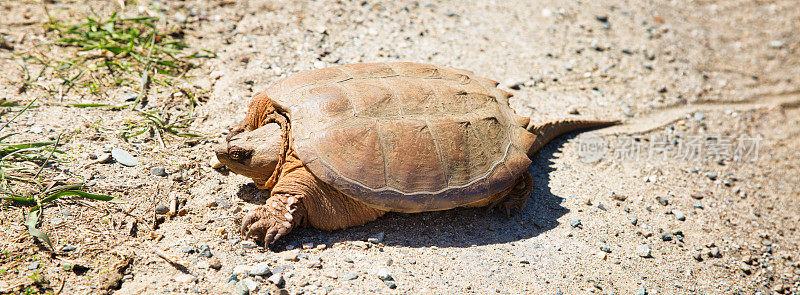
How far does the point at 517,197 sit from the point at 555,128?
106 cm

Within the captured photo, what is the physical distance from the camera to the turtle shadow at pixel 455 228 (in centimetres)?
329

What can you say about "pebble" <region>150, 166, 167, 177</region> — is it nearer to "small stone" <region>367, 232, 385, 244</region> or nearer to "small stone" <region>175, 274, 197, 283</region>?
"small stone" <region>175, 274, 197, 283</region>

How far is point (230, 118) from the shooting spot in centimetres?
405

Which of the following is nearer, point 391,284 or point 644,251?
point 391,284

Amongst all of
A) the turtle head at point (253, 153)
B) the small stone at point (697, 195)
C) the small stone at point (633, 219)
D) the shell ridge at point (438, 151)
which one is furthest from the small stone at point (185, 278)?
the small stone at point (697, 195)

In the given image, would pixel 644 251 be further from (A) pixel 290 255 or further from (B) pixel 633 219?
(A) pixel 290 255

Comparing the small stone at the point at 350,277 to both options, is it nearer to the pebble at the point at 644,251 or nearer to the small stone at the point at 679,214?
the pebble at the point at 644,251

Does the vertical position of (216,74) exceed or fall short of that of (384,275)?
it exceeds it

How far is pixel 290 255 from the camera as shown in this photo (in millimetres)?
3066

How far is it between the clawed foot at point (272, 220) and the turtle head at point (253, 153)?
28 centimetres

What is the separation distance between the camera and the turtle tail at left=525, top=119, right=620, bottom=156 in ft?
13.7

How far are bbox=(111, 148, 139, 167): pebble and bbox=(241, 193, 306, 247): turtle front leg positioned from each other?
101 cm

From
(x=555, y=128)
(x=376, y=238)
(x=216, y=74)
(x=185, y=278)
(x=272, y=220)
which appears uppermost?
(x=555, y=128)

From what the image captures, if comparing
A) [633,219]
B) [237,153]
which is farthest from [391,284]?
[633,219]
